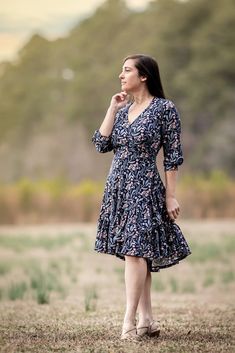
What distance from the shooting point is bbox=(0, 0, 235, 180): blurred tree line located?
28.7m

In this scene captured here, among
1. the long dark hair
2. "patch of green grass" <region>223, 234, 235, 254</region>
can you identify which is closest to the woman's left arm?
the long dark hair

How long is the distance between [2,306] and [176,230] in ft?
9.49

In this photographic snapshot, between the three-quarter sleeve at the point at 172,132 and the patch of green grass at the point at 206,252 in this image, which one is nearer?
the three-quarter sleeve at the point at 172,132

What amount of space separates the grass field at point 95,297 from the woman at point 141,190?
1.10 feet

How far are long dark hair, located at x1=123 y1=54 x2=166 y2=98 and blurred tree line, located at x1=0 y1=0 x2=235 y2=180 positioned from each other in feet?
71.6

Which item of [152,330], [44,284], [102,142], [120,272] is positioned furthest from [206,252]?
[102,142]

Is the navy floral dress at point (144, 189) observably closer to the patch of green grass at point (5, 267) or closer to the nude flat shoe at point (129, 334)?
the nude flat shoe at point (129, 334)

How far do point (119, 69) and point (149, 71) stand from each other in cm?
2260

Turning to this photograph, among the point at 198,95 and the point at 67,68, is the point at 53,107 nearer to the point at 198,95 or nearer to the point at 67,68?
the point at 67,68

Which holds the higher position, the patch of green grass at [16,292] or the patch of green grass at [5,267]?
the patch of green grass at [5,267]

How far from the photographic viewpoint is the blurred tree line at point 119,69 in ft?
94.1

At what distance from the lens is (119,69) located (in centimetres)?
2819

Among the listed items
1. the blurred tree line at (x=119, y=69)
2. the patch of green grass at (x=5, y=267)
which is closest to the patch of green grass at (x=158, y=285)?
the patch of green grass at (x=5, y=267)

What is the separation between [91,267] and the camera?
14.0 meters
